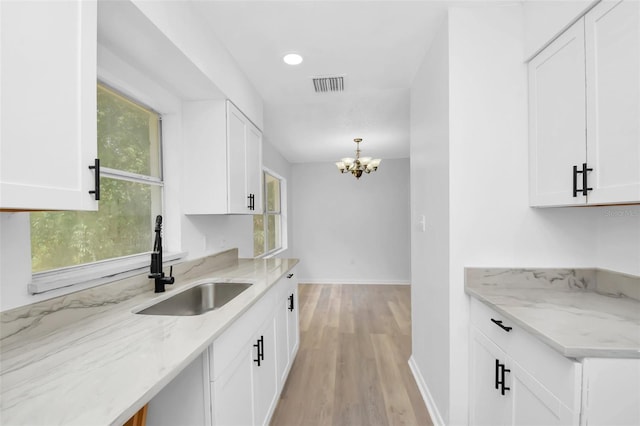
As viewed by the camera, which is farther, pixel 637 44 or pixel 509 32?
pixel 509 32

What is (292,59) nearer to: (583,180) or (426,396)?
(583,180)

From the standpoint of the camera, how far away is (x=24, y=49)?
0.80m

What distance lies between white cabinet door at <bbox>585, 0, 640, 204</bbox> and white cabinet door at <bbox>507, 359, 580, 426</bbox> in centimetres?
80

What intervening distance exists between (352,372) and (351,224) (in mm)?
3866

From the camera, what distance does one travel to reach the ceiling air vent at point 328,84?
257 cm

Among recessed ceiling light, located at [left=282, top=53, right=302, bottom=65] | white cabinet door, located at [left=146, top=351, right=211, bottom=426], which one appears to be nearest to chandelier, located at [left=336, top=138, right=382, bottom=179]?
recessed ceiling light, located at [left=282, top=53, right=302, bottom=65]

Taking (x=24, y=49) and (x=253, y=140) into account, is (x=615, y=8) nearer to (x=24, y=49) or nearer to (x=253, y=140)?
(x=24, y=49)

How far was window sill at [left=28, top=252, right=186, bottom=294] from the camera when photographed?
117 cm

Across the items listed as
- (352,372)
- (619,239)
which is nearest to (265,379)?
(352,372)

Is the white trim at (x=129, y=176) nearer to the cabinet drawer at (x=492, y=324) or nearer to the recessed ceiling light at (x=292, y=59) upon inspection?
the recessed ceiling light at (x=292, y=59)

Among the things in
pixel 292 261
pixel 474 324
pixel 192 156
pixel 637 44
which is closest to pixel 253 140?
pixel 192 156

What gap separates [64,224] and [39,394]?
2.90 feet

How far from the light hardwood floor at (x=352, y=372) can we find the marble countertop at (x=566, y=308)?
1.08 meters

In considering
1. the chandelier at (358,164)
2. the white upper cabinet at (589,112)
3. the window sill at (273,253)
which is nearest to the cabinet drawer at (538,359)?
the white upper cabinet at (589,112)
